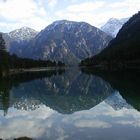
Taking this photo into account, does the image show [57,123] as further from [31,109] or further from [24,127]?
[31,109]

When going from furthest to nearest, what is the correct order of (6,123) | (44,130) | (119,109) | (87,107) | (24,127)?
(87,107), (119,109), (6,123), (24,127), (44,130)

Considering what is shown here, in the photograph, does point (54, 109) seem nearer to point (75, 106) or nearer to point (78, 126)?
point (75, 106)

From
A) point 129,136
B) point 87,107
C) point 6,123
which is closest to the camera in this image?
point 129,136

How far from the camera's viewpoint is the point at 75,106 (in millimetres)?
59031

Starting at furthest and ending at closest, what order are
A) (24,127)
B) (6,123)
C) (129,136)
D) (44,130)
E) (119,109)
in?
(119,109) < (6,123) < (24,127) < (44,130) < (129,136)

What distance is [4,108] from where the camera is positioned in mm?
58656

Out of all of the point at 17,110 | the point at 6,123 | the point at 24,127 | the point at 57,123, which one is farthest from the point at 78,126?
the point at 17,110

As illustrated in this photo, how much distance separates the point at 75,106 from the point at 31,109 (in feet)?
24.0

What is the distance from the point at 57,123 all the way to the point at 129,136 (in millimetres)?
11279

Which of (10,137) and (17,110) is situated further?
(17,110)

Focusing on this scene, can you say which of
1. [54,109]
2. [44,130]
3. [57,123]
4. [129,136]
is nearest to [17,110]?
[54,109]

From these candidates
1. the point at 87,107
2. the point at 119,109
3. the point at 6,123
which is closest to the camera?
the point at 6,123

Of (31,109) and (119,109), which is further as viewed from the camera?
(31,109)

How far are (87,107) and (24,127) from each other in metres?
18.7
